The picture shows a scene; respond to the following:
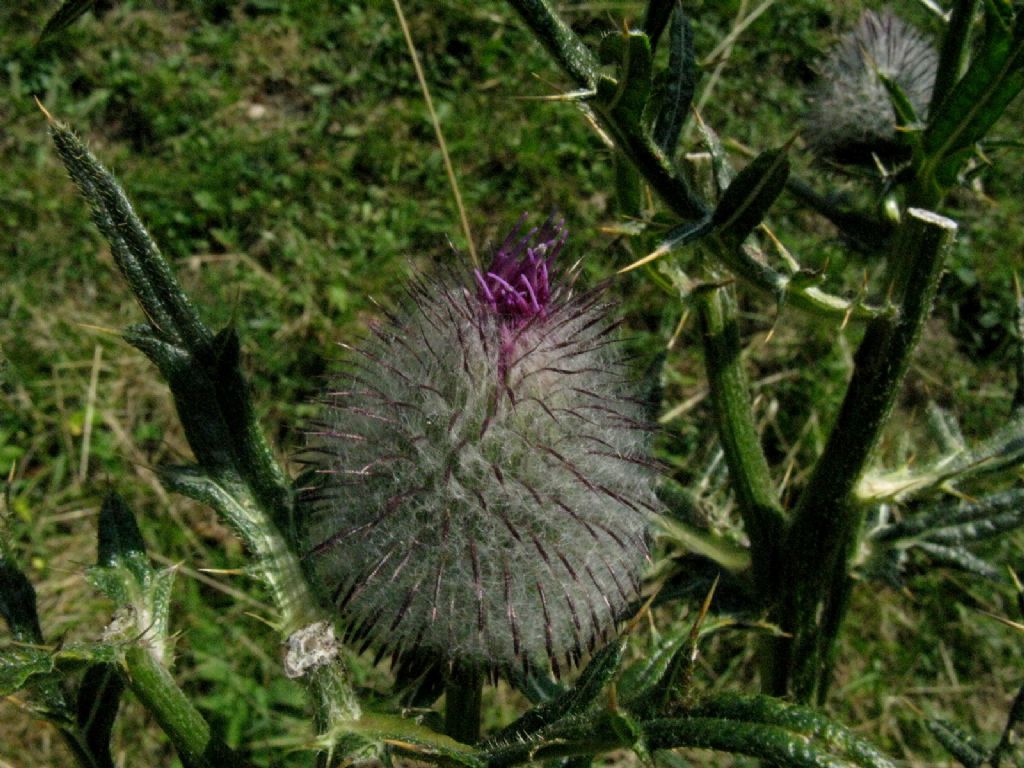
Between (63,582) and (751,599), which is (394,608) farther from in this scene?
(63,582)

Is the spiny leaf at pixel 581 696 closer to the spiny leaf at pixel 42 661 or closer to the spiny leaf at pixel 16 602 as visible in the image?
the spiny leaf at pixel 42 661

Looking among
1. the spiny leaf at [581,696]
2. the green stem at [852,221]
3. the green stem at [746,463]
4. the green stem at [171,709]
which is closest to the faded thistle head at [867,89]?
the green stem at [852,221]

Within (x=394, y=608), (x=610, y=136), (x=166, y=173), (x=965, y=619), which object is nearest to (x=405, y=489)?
(x=394, y=608)

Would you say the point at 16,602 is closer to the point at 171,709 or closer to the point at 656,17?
the point at 171,709

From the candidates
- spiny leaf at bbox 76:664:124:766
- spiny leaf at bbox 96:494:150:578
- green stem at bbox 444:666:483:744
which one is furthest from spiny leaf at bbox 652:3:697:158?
spiny leaf at bbox 76:664:124:766

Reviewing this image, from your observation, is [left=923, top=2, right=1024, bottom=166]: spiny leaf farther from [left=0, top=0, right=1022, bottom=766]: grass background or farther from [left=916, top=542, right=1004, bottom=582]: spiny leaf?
[left=0, top=0, right=1022, bottom=766]: grass background

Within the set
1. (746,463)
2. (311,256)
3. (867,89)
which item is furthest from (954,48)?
(311,256)
